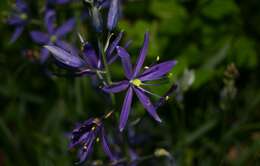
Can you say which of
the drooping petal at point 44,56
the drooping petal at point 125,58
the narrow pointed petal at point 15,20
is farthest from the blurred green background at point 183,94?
the drooping petal at point 125,58

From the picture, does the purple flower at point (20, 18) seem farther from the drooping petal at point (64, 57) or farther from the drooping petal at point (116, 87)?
the drooping petal at point (116, 87)

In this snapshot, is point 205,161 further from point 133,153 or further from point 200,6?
point 200,6

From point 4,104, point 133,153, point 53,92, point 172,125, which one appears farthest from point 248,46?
point 4,104

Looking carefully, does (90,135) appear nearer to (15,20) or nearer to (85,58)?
(85,58)

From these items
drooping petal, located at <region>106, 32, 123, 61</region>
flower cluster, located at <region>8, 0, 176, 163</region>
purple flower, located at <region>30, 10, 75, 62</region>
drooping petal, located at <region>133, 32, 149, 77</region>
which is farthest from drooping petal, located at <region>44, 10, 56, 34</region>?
drooping petal, located at <region>133, 32, 149, 77</region>

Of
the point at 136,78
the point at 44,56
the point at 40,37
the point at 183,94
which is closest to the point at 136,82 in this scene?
the point at 136,78

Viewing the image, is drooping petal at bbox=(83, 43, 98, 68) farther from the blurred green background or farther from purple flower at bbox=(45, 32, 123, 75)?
the blurred green background

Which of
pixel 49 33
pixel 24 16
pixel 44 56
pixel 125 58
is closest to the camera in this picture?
pixel 125 58
